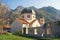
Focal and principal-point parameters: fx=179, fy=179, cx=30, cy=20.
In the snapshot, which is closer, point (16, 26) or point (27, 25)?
point (27, 25)

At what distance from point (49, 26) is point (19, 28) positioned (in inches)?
285

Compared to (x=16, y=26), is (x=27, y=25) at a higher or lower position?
higher

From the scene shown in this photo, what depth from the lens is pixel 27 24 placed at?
129ft

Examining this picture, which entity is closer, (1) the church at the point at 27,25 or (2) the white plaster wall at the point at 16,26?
(1) the church at the point at 27,25

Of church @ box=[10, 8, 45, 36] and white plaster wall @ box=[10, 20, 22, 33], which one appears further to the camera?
white plaster wall @ box=[10, 20, 22, 33]

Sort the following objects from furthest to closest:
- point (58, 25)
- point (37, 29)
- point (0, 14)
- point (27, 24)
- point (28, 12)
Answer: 1. point (28, 12)
2. point (27, 24)
3. point (37, 29)
4. point (58, 25)
5. point (0, 14)

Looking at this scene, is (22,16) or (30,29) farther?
(22,16)

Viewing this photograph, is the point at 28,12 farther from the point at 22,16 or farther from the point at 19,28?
the point at 19,28

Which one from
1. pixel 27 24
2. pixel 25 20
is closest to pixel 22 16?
pixel 25 20

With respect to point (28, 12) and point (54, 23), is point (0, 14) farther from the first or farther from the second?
point (28, 12)

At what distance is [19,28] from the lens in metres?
38.5

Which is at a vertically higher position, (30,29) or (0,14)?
(0,14)

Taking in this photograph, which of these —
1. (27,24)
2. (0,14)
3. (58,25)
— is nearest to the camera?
(0,14)

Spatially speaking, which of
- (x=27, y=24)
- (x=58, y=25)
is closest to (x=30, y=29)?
(x=27, y=24)
